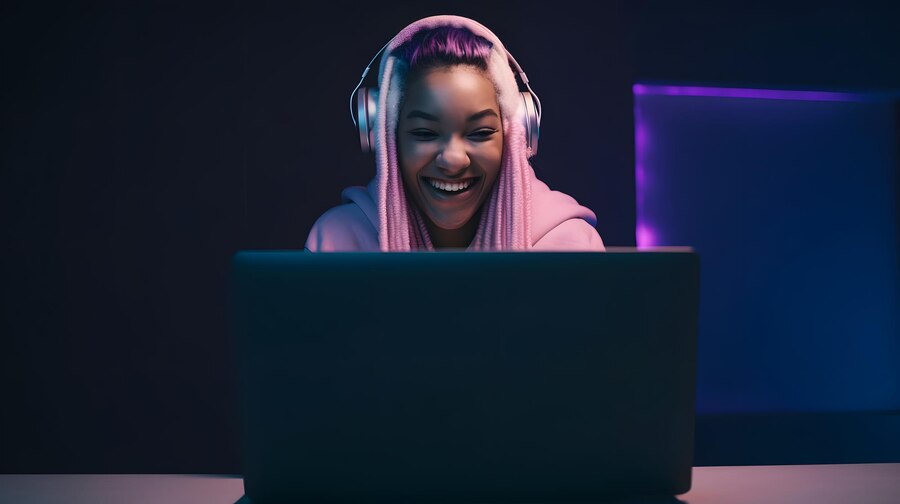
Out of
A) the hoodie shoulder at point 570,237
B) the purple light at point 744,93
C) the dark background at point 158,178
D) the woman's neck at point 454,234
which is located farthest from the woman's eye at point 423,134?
the purple light at point 744,93

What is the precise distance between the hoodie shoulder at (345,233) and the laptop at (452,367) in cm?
102

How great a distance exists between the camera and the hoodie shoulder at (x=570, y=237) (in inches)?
65.9

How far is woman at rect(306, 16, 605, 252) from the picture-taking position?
1.58m

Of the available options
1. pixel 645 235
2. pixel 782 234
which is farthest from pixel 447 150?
pixel 782 234

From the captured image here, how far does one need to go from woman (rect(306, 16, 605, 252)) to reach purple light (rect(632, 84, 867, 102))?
4.88ft

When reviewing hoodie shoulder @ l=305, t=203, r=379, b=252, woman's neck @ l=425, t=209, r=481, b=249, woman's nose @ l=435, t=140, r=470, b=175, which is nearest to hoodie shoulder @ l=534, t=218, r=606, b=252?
woman's neck @ l=425, t=209, r=481, b=249

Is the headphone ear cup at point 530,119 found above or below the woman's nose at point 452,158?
above

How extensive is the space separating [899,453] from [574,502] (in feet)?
10.3

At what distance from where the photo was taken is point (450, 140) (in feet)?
5.19

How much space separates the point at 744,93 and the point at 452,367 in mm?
2885

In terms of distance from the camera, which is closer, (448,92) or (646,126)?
(448,92)

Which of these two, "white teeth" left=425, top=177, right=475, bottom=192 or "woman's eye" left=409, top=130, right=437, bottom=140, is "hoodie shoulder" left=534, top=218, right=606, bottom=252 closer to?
"white teeth" left=425, top=177, right=475, bottom=192

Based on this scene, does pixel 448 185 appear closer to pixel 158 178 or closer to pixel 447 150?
pixel 447 150

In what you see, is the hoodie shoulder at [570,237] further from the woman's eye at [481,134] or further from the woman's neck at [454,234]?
the woman's eye at [481,134]
